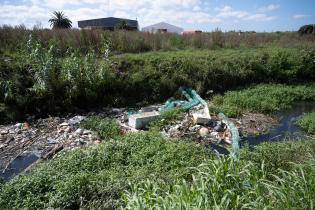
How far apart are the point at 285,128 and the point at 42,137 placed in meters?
5.64

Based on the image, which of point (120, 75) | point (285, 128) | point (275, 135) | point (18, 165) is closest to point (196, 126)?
point (275, 135)

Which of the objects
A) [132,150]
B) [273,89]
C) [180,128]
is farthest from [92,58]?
[273,89]

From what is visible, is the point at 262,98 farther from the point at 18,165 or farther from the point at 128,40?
the point at 18,165

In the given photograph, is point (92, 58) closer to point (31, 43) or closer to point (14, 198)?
point (31, 43)

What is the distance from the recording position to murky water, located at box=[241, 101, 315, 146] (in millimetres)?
6250

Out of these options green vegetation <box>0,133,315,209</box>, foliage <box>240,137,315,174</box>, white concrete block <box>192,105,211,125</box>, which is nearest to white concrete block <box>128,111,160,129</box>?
white concrete block <box>192,105,211,125</box>

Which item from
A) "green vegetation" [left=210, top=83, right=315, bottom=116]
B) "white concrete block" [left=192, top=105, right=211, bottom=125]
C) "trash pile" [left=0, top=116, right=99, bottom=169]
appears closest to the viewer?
"trash pile" [left=0, top=116, right=99, bottom=169]

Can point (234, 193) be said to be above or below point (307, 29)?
below

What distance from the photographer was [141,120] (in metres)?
6.43

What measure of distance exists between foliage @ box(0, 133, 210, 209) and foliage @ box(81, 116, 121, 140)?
2.56 feet

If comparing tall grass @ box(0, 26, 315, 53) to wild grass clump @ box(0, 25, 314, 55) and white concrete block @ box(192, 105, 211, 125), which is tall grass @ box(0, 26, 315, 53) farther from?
white concrete block @ box(192, 105, 211, 125)

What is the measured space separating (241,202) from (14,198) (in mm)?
2596

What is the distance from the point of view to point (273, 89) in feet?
31.4

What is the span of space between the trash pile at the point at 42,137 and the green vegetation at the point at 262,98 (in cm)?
343
